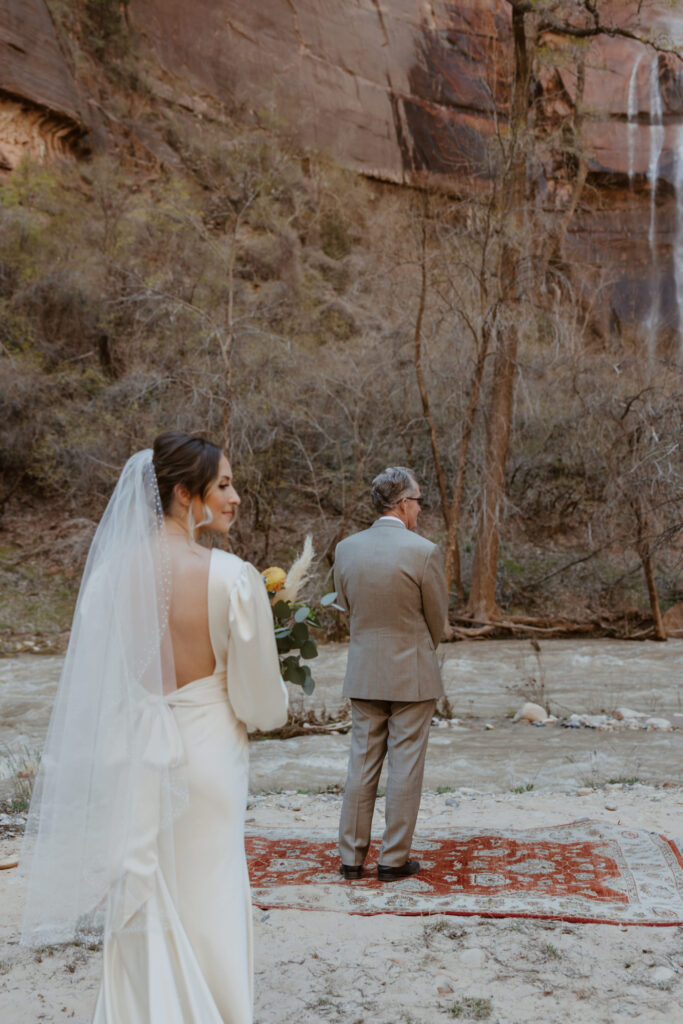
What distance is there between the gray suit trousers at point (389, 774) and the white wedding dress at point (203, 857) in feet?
6.30

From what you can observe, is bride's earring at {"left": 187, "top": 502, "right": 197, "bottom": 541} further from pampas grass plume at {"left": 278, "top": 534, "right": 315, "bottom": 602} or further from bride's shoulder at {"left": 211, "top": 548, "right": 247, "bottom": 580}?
pampas grass plume at {"left": 278, "top": 534, "right": 315, "bottom": 602}

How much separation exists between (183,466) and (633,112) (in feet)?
103

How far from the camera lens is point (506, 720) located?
9844 millimetres

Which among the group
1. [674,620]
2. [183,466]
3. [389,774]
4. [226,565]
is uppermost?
[183,466]

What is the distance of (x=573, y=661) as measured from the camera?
13.6m

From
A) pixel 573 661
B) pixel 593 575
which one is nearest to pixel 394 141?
pixel 593 575

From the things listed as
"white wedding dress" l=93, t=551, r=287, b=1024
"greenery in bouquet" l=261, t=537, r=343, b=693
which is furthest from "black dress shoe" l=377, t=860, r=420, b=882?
"white wedding dress" l=93, t=551, r=287, b=1024

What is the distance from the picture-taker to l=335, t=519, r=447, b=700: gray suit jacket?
452 cm

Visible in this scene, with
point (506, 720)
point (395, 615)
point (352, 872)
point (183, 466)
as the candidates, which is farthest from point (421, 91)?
point (183, 466)

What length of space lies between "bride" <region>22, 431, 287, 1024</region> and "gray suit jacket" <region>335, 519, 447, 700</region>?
1923 mm

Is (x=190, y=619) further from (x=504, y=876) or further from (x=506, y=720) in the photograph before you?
(x=506, y=720)

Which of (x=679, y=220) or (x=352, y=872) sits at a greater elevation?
(x=679, y=220)

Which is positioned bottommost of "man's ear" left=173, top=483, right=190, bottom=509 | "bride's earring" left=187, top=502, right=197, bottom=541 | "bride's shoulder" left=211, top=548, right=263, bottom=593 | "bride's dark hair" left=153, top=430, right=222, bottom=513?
"bride's shoulder" left=211, top=548, right=263, bottom=593

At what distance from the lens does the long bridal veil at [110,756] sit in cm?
249
